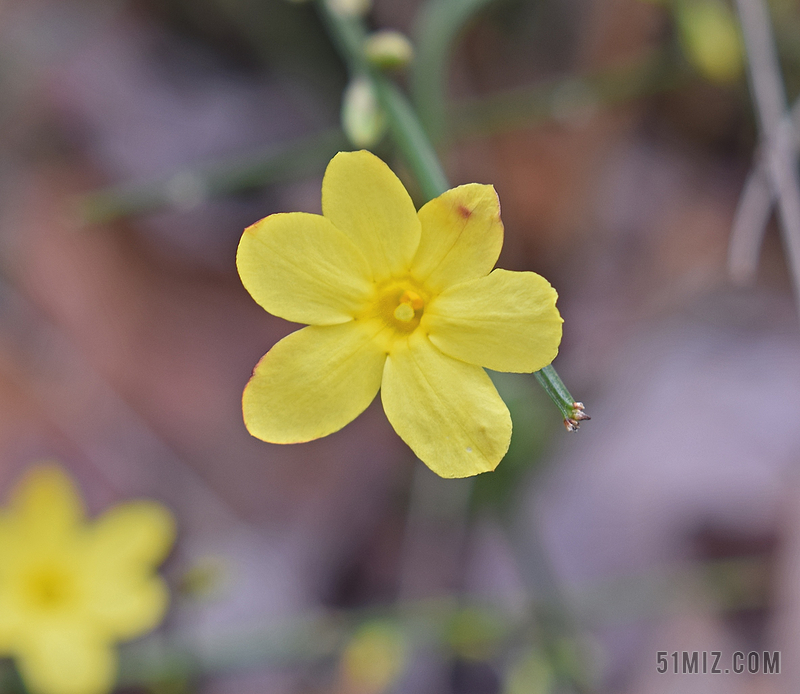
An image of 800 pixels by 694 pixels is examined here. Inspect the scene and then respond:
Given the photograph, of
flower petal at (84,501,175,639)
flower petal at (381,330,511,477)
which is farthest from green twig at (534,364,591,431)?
flower petal at (84,501,175,639)

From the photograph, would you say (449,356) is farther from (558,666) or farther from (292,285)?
(558,666)

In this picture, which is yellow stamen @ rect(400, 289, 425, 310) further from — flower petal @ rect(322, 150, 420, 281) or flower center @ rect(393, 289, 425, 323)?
flower petal @ rect(322, 150, 420, 281)

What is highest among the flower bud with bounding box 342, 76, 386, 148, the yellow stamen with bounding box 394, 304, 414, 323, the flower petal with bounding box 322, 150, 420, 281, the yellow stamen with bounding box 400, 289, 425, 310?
the flower bud with bounding box 342, 76, 386, 148

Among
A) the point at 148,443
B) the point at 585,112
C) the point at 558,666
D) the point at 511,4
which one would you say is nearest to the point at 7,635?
the point at 148,443

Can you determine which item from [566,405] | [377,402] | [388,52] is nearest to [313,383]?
[566,405]

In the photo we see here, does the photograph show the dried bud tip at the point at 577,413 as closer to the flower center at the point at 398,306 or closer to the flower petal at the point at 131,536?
the flower center at the point at 398,306
